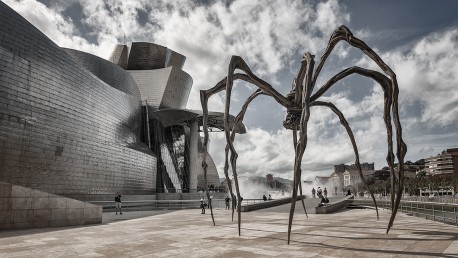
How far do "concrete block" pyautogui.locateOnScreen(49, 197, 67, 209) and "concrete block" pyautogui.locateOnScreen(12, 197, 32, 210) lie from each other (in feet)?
2.58

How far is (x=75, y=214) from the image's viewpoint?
1366 centimetres

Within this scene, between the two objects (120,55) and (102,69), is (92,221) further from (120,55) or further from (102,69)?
(120,55)

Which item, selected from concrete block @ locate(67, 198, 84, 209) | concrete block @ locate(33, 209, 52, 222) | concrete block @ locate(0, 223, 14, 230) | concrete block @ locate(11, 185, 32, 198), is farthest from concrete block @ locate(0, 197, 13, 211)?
concrete block @ locate(67, 198, 84, 209)

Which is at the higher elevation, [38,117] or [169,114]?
[169,114]

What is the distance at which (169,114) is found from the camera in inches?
1914

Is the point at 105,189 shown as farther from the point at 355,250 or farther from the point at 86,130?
the point at 355,250

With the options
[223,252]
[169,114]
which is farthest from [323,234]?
[169,114]

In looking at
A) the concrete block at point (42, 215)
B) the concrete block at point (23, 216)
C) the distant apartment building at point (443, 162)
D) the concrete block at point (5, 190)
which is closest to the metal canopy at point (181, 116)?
the concrete block at point (42, 215)

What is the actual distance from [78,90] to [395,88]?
95.8 feet

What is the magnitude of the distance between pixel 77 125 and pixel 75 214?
1789 centimetres

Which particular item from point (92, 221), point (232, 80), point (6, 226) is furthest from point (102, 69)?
point (232, 80)

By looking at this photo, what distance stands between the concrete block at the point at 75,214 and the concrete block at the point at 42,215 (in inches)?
31.5

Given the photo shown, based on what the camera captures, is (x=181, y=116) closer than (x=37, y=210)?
No

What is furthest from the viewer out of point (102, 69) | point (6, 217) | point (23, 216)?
point (102, 69)
